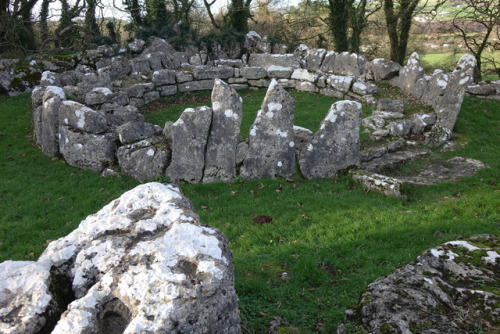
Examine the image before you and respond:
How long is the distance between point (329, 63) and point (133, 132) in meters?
13.9

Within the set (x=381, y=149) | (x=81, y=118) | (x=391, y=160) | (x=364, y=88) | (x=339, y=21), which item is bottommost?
(x=391, y=160)

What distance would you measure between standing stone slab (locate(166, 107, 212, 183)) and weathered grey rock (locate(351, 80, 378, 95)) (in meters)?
10.4

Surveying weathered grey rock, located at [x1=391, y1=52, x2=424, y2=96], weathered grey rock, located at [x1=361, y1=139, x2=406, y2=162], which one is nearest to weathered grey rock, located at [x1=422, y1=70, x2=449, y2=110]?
weathered grey rock, located at [x1=391, y1=52, x2=424, y2=96]

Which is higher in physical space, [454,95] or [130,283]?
[454,95]

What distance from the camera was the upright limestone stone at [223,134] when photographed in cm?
1025

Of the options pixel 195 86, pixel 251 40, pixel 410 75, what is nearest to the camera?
pixel 410 75

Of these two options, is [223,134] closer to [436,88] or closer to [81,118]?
[81,118]

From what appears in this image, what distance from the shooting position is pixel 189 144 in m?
10.3

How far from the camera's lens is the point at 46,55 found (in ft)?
66.3

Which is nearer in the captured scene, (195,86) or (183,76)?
(183,76)

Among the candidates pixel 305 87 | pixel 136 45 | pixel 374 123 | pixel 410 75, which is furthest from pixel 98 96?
pixel 410 75

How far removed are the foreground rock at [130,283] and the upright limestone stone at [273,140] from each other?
647cm

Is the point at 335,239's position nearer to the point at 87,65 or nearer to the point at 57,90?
the point at 57,90

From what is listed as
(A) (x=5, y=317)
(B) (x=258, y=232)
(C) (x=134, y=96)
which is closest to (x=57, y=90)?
(C) (x=134, y=96)
